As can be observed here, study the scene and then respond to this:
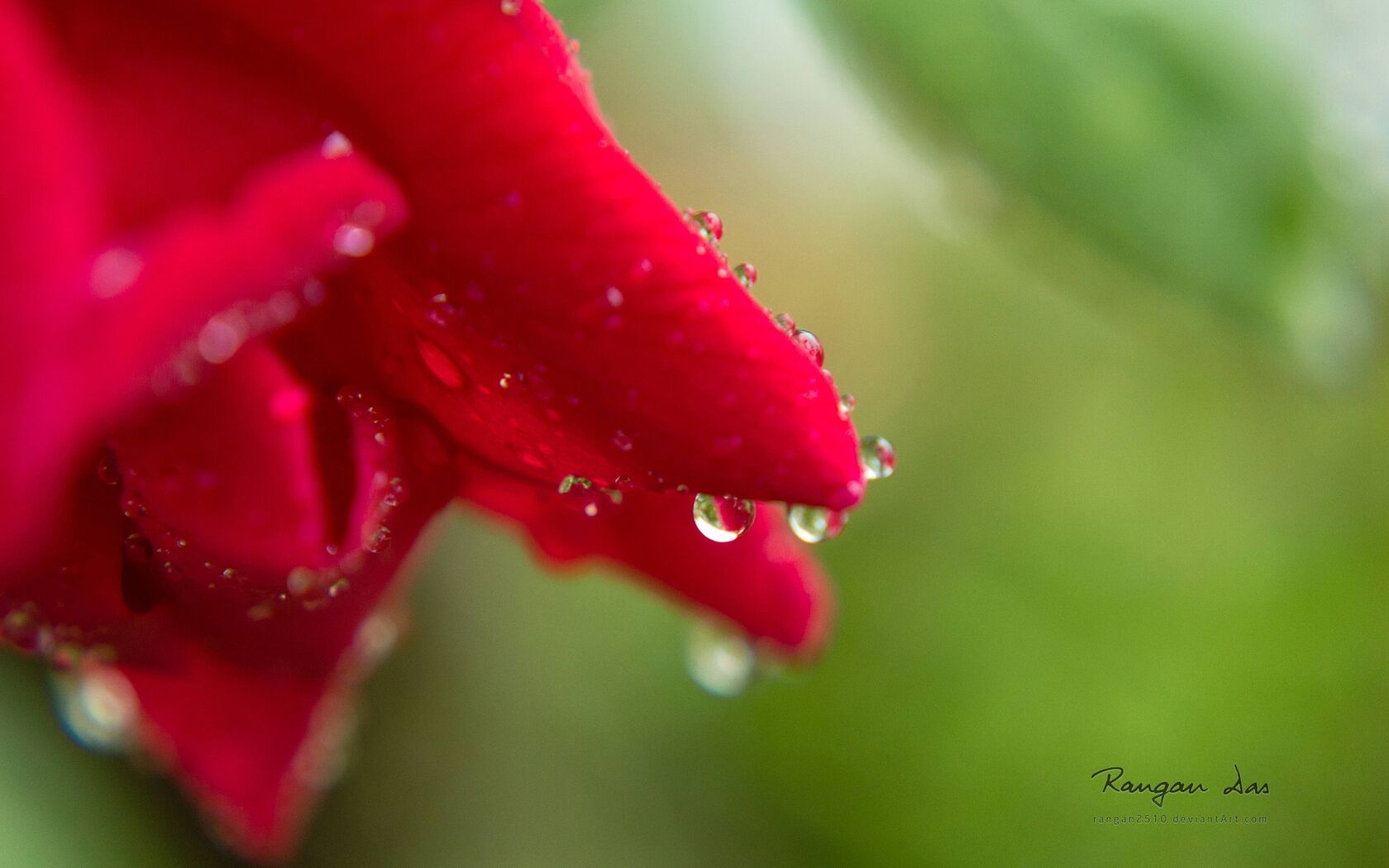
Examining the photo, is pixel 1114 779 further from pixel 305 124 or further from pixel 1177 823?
pixel 305 124

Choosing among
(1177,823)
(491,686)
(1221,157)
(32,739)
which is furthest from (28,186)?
(491,686)

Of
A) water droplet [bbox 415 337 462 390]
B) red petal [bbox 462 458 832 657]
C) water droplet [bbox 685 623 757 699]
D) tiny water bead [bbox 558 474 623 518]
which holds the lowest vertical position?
water droplet [bbox 415 337 462 390]
